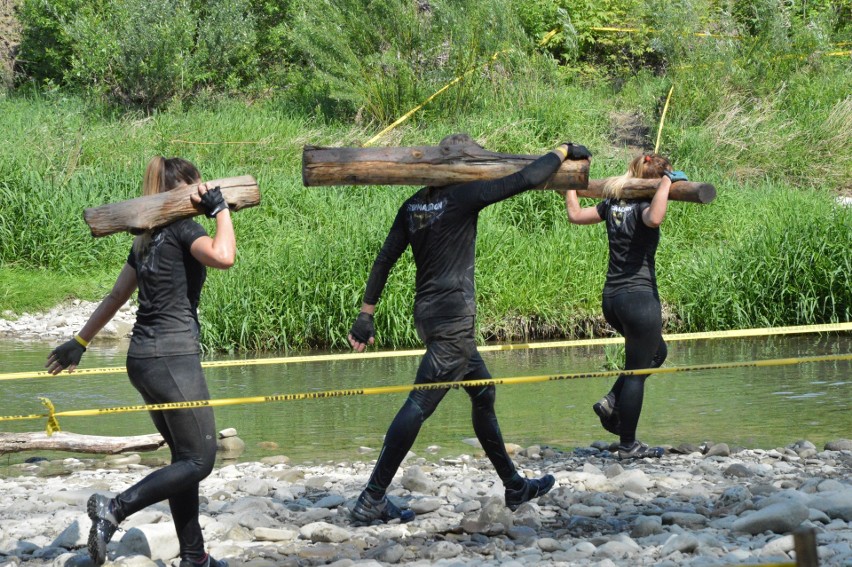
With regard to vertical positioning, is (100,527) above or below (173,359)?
below

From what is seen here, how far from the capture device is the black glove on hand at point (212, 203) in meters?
4.73

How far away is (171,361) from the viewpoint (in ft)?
15.4

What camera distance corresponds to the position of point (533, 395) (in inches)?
403

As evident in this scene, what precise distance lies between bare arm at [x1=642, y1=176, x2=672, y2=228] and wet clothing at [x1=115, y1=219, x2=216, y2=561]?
311 cm

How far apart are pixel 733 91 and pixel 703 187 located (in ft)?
45.7

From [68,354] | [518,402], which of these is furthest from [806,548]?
[518,402]

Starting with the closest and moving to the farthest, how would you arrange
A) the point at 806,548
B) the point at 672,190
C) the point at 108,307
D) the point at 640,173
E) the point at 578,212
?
the point at 806,548 → the point at 108,307 → the point at 672,190 → the point at 640,173 → the point at 578,212

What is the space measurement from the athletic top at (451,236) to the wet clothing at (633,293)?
1.53 metres

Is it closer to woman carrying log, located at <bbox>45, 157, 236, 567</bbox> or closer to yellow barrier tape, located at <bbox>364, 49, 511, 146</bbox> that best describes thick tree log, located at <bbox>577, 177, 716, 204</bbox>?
woman carrying log, located at <bbox>45, 157, 236, 567</bbox>

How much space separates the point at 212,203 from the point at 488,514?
6.71ft

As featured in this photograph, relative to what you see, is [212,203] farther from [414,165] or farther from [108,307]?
[414,165]

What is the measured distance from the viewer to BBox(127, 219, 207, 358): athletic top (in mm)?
4711

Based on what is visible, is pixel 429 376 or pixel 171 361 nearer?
pixel 171 361

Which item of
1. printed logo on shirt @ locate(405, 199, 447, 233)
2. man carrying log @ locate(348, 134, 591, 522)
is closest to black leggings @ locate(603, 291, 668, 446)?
man carrying log @ locate(348, 134, 591, 522)
